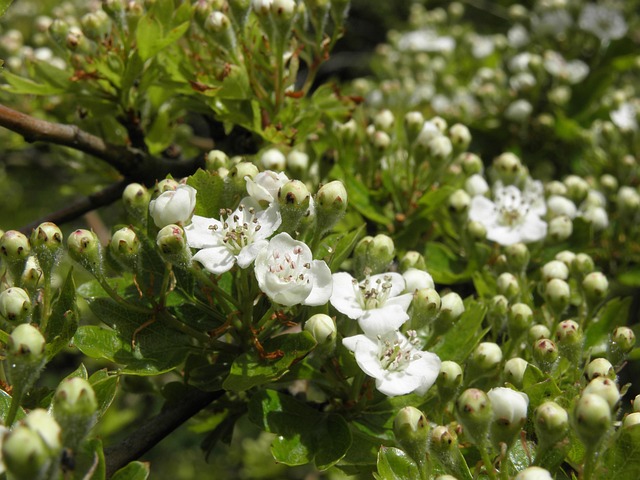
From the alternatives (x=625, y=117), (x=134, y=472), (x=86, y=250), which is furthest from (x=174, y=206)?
(x=625, y=117)

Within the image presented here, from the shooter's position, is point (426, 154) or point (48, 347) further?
point (426, 154)

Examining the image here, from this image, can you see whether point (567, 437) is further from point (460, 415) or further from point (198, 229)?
point (198, 229)

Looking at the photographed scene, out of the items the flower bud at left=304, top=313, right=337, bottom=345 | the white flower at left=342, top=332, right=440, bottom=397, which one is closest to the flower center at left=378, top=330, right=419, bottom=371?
the white flower at left=342, top=332, right=440, bottom=397

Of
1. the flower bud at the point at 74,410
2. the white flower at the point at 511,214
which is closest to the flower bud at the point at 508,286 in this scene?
the white flower at the point at 511,214

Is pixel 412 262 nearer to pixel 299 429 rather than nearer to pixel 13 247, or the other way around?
pixel 299 429

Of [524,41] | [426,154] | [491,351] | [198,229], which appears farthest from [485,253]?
[524,41]

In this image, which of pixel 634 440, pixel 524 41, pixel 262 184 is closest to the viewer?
pixel 634 440

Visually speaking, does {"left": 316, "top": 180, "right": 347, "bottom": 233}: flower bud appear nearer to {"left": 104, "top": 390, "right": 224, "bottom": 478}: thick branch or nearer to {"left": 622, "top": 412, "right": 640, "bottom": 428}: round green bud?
{"left": 104, "top": 390, "right": 224, "bottom": 478}: thick branch
